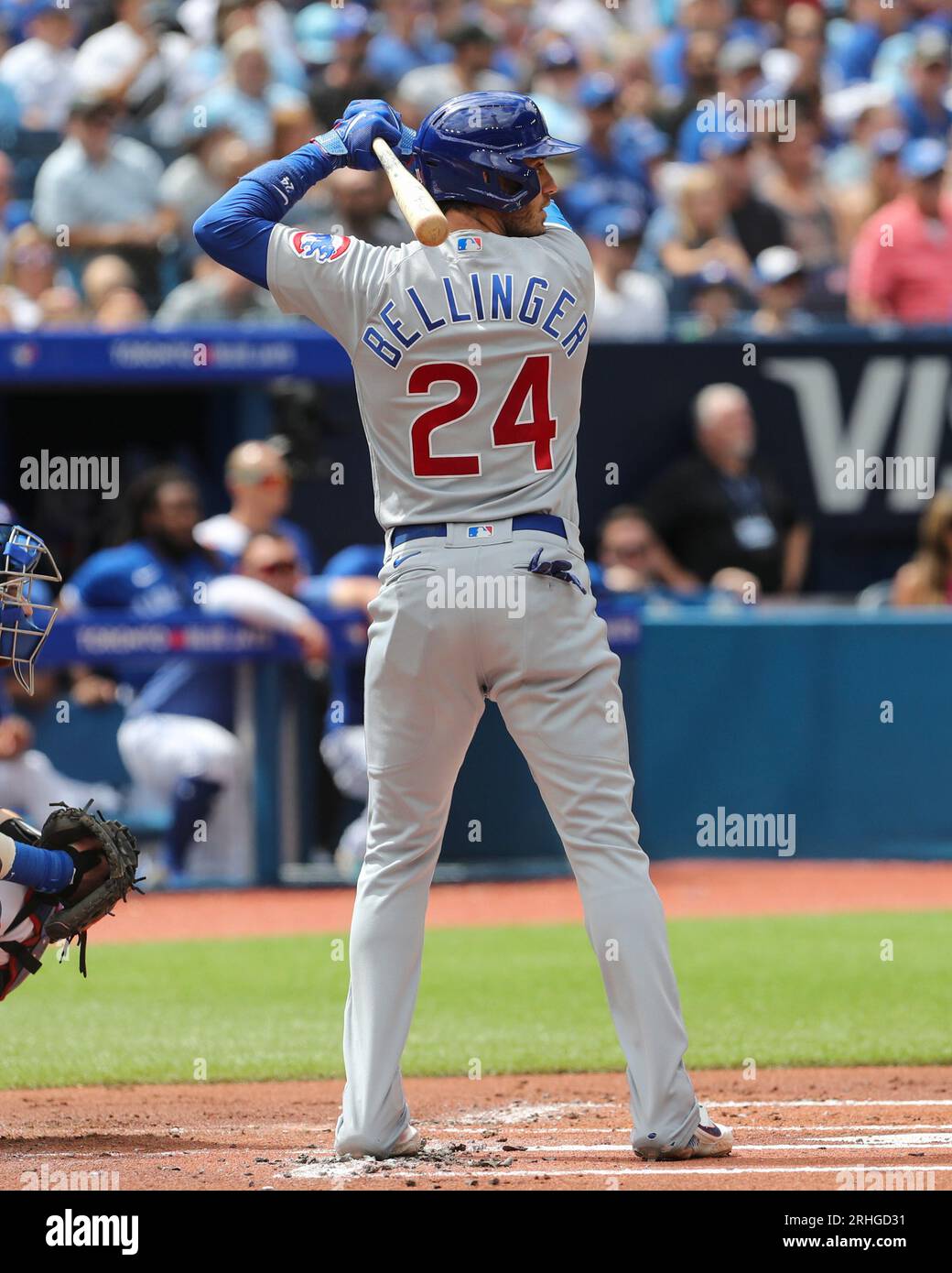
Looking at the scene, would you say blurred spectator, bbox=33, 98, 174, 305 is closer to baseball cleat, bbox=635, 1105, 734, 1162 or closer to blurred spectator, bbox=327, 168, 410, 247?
blurred spectator, bbox=327, 168, 410, 247

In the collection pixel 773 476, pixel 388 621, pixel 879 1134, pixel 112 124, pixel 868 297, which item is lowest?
pixel 879 1134

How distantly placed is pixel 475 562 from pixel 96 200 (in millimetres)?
8347

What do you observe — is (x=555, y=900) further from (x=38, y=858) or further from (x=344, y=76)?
(x=344, y=76)

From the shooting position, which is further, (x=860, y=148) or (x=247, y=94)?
(x=860, y=148)

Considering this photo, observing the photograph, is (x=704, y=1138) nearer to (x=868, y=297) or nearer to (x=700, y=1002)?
(x=700, y=1002)

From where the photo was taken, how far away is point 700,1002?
7297 mm

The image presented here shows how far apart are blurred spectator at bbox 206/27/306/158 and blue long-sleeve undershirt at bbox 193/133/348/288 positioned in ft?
27.4

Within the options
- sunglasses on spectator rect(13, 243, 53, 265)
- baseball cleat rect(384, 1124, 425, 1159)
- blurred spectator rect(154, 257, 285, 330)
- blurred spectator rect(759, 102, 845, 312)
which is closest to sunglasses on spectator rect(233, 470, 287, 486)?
blurred spectator rect(154, 257, 285, 330)

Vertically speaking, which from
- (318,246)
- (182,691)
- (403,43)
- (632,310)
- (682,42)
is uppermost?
(682,42)

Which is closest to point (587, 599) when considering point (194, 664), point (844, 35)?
point (194, 664)

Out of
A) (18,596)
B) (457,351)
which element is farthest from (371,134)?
(18,596)

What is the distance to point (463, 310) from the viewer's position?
14.8 feet

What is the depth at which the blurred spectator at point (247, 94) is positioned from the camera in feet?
42.5

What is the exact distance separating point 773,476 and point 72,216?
4.28 meters
